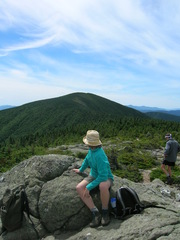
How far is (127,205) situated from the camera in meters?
6.55

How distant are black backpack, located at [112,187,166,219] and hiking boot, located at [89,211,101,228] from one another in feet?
1.56

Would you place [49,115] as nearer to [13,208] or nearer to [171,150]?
[171,150]

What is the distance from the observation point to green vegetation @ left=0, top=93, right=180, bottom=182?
65.3 feet

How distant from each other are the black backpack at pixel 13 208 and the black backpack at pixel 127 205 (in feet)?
9.14

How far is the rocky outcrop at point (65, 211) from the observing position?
18.8ft

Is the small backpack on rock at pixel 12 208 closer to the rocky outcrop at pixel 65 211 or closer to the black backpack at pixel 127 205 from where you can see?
the rocky outcrop at pixel 65 211

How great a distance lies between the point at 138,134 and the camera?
34.8 m

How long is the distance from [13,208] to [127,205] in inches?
133

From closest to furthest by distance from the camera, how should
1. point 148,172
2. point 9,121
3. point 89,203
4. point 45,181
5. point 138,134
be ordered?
1. point 89,203
2. point 45,181
3. point 148,172
4. point 138,134
5. point 9,121

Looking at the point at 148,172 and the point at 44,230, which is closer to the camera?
the point at 44,230

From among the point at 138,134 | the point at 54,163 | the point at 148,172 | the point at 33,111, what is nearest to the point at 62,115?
the point at 33,111

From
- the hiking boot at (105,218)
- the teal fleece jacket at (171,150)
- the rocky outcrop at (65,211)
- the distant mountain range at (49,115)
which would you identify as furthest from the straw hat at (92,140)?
the distant mountain range at (49,115)

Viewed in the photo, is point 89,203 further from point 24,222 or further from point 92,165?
point 24,222

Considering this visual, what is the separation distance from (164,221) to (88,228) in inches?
86.1
